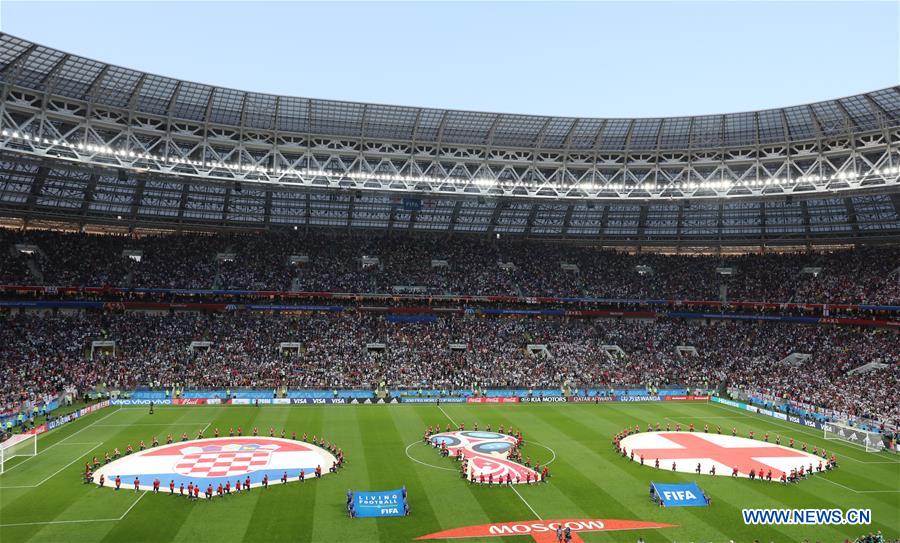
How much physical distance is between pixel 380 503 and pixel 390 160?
4087 cm

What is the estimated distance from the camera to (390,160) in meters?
62.7

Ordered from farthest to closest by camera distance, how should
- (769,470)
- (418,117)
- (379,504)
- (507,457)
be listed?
1. (418,117)
2. (507,457)
3. (769,470)
4. (379,504)

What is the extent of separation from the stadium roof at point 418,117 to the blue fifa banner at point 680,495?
38.0m

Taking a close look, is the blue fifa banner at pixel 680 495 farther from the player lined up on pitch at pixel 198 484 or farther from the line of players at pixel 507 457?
the player lined up on pitch at pixel 198 484

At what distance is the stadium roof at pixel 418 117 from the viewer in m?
47.3

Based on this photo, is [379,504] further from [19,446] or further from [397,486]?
[19,446]

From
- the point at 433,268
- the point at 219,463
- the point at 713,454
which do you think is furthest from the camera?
the point at 433,268

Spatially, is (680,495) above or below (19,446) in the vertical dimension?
below

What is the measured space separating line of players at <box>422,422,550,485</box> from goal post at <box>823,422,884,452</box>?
23.9 metres

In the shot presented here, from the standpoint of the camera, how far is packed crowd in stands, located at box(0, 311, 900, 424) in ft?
179

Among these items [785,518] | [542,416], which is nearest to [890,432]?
[785,518]

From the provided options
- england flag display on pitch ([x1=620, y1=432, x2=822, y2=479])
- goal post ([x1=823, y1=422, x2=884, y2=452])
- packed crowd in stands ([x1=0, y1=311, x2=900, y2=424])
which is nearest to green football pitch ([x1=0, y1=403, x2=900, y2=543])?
goal post ([x1=823, y1=422, x2=884, y2=452])

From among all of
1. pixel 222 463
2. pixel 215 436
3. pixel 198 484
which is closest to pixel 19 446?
pixel 215 436

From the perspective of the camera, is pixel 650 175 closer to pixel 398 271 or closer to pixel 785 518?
pixel 398 271
